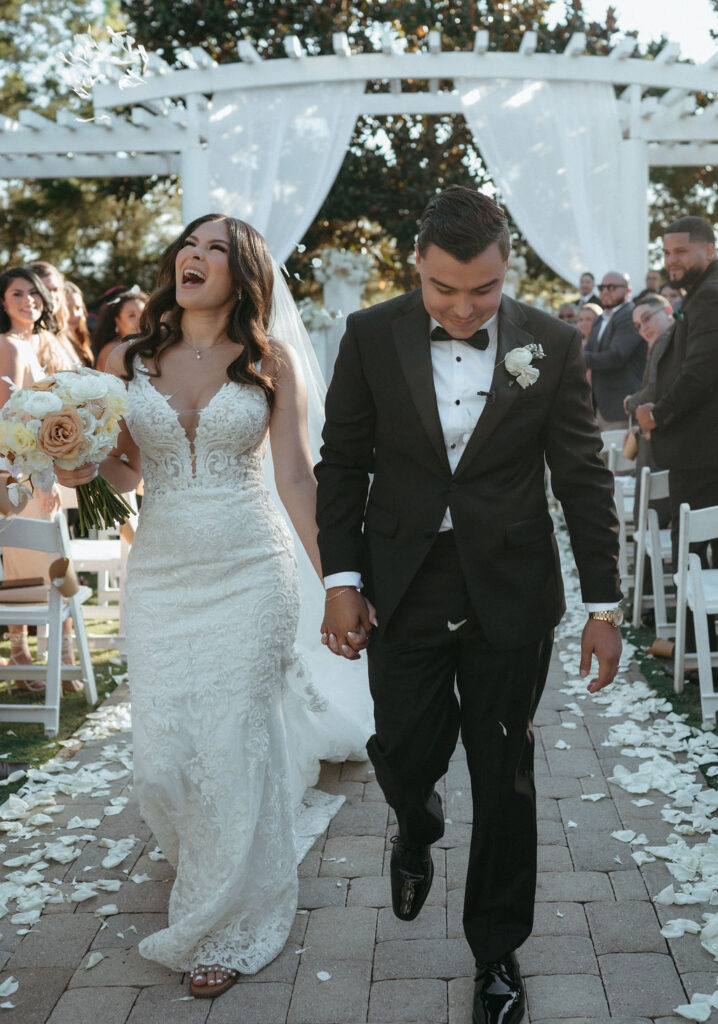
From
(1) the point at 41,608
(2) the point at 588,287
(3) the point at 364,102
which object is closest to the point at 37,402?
(1) the point at 41,608

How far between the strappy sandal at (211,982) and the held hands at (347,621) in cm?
100

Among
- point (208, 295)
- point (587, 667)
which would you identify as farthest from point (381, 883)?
point (208, 295)

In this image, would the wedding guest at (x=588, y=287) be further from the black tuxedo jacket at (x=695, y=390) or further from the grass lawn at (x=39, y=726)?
the grass lawn at (x=39, y=726)

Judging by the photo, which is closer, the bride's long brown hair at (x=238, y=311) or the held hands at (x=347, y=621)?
the held hands at (x=347, y=621)

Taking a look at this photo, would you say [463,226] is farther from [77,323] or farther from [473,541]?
[77,323]

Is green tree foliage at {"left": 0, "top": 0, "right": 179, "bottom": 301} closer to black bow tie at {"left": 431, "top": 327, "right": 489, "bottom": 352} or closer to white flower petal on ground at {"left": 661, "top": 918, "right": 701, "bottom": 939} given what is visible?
black bow tie at {"left": 431, "top": 327, "right": 489, "bottom": 352}

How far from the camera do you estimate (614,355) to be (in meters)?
9.97

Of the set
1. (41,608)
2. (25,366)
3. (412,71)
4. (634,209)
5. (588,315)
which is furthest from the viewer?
(634,209)

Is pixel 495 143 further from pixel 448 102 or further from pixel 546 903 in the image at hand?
pixel 546 903

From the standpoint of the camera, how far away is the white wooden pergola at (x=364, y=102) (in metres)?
11.6

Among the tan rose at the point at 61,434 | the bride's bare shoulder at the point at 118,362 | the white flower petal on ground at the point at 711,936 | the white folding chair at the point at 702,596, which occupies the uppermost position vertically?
the bride's bare shoulder at the point at 118,362

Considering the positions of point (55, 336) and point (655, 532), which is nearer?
point (655, 532)

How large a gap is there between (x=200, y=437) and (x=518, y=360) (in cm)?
118

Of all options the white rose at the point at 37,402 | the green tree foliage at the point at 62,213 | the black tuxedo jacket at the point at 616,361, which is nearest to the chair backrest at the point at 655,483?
the black tuxedo jacket at the point at 616,361
